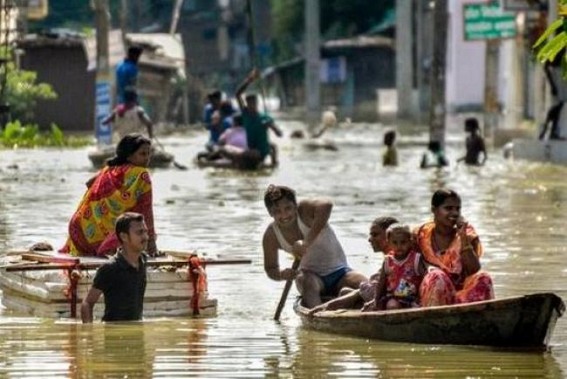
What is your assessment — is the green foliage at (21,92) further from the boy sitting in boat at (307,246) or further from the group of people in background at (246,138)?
the boy sitting in boat at (307,246)

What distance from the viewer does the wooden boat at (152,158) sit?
32.2m

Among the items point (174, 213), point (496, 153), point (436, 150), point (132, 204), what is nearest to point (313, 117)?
point (496, 153)

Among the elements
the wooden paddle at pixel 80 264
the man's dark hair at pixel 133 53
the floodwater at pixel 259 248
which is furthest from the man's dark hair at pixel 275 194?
the man's dark hair at pixel 133 53

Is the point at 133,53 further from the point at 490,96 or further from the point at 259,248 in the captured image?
the point at 490,96

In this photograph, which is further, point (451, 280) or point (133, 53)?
point (133, 53)

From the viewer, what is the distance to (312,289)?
45.2ft

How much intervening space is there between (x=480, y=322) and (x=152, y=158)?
20812 millimetres

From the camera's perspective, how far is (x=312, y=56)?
76.6 metres

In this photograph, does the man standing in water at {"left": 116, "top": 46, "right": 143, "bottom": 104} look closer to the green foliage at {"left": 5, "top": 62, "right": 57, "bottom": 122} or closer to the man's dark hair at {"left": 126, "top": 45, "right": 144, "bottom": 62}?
the man's dark hair at {"left": 126, "top": 45, "right": 144, "bottom": 62}

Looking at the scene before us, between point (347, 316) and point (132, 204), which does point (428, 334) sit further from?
point (132, 204)

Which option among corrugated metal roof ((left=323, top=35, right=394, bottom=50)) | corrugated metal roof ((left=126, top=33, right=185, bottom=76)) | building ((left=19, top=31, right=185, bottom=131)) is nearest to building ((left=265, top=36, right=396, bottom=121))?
corrugated metal roof ((left=323, top=35, right=394, bottom=50))

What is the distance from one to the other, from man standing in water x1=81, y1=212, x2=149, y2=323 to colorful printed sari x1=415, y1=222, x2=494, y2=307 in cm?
176

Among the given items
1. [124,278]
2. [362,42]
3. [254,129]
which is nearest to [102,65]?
[254,129]

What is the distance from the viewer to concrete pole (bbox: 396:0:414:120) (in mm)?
69438
